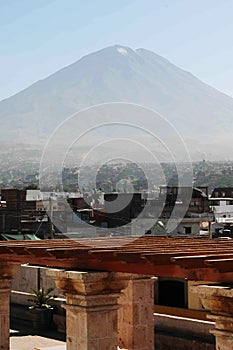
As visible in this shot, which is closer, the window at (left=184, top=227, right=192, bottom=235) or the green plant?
the green plant

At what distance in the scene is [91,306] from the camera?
11.2 metres

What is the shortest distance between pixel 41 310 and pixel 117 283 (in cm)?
1284

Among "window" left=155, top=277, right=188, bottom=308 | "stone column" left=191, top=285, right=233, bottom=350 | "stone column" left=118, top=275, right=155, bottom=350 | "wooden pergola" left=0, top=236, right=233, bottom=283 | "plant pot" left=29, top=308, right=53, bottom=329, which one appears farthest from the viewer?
"plant pot" left=29, top=308, right=53, bottom=329

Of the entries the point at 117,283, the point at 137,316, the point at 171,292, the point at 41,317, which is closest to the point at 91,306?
the point at 117,283

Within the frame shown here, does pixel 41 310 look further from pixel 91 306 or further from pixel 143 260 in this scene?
pixel 143 260

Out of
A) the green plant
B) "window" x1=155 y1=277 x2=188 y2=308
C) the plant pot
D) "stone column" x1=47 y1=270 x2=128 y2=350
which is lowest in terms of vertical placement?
the plant pot

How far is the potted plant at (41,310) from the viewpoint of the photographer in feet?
77.9

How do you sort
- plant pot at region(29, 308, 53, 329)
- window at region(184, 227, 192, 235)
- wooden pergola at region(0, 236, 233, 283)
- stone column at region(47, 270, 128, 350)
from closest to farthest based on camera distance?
wooden pergola at region(0, 236, 233, 283)
stone column at region(47, 270, 128, 350)
plant pot at region(29, 308, 53, 329)
window at region(184, 227, 192, 235)

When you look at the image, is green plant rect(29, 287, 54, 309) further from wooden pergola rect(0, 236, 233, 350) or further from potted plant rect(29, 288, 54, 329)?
wooden pergola rect(0, 236, 233, 350)

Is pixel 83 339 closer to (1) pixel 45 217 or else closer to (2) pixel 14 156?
(1) pixel 45 217

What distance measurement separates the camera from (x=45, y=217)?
52.2 m

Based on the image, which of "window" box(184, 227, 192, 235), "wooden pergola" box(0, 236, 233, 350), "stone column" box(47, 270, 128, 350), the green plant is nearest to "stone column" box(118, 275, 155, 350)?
"wooden pergola" box(0, 236, 233, 350)

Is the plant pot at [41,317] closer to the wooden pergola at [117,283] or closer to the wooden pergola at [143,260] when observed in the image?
the wooden pergola at [117,283]

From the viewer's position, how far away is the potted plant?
77.9 ft
